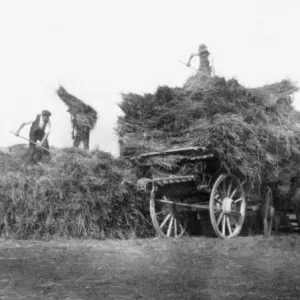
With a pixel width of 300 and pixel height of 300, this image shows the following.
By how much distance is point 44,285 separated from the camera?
14.6 ft

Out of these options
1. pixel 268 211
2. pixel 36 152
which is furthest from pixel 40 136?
pixel 268 211

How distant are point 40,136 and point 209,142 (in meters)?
4.16

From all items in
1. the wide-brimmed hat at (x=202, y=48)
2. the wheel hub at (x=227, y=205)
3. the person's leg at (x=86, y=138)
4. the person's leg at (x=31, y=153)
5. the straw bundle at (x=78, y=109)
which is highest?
the wide-brimmed hat at (x=202, y=48)

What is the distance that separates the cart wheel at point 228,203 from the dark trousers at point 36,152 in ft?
12.5

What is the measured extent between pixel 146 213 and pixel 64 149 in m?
2.20

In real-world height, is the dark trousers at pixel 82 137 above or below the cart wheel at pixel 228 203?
above

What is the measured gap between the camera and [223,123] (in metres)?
8.29

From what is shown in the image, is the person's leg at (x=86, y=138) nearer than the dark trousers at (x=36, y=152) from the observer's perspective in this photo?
No

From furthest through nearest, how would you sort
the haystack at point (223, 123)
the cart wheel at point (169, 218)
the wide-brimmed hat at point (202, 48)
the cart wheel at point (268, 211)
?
the wide-brimmed hat at point (202, 48) → the cart wheel at point (268, 211) → the cart wheel at point (169, 218) → the haystack at point (223, 123)

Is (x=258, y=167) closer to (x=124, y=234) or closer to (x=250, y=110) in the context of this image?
(x=250, y=110)

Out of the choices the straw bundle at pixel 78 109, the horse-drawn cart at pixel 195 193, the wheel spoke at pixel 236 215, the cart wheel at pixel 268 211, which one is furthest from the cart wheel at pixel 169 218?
the straw bundle at pixel 78 109

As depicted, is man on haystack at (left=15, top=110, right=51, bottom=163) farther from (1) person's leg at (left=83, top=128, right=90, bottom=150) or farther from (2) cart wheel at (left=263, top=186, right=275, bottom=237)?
(2) cart wheel at (left=263, top=186, right=275, bottom=237)

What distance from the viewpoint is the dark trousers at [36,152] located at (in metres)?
9.98

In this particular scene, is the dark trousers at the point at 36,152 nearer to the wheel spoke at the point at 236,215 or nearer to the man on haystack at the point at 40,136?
the man on haystack at the point at 40,136
